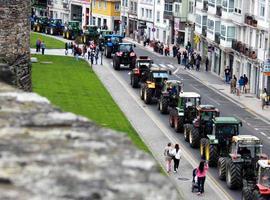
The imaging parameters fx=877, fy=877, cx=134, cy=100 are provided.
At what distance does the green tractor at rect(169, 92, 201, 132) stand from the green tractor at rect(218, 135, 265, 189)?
13.5m

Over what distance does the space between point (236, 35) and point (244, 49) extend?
169 inches

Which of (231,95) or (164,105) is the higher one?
(164,105)

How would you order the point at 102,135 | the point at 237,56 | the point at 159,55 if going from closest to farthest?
the point at 102,135 → the point at 237,56 → the point at 159,55

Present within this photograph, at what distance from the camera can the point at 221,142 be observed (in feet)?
137

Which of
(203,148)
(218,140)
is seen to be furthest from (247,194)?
(203,148)

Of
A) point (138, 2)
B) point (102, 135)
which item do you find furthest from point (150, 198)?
point (138, 2)

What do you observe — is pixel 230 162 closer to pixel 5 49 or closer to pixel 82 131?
pixel 5 49

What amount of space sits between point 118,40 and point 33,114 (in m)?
91.7

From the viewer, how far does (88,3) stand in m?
142

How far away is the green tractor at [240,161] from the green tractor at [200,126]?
26.2 ft

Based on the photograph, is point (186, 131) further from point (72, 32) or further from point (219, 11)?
point (72, 32)

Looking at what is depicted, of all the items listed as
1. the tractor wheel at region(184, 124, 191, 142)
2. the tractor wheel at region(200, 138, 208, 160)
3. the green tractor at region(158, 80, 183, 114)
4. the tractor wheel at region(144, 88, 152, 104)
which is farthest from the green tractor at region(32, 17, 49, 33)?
the tractor wheel at region(200, 138, 208, 160)

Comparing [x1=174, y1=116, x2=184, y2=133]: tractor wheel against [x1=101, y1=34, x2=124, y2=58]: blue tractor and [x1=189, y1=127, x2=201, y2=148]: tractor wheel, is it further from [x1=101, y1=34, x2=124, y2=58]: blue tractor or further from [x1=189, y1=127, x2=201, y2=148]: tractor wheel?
→ [x1=101, y1=34, x2=124, y2=58]: blue tractor

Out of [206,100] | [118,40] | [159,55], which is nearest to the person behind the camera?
[206,100]
